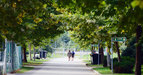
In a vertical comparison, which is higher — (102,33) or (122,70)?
(102,33)

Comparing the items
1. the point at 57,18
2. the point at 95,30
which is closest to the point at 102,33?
the point at 95,30

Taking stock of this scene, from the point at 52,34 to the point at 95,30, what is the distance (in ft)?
23.5

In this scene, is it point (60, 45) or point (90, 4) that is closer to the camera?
point (90, 4)

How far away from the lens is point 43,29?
2770 centimetres

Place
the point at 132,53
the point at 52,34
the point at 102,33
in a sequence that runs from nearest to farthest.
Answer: the point at 102,33 < the point at 52,34 < the point at 132,53

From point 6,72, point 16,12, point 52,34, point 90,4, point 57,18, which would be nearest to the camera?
point 90,4

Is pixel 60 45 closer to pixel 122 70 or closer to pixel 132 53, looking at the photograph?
pixel 132 53

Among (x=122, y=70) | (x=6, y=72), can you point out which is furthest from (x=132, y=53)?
(x=6, y=72)

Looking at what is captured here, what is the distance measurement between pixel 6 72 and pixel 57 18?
25.7 ft

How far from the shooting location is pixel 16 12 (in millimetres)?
11047

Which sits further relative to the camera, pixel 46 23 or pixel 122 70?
pixel 46 23

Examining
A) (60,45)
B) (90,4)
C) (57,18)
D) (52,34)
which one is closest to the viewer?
(90,4)

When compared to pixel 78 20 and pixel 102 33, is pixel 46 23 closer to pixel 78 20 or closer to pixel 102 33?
pixel 78 20

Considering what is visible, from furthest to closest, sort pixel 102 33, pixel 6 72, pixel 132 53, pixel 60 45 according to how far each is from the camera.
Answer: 1. pixel 60 45
2. pixel 132 53
3. pixel 102 33
4. pixel 6 72
